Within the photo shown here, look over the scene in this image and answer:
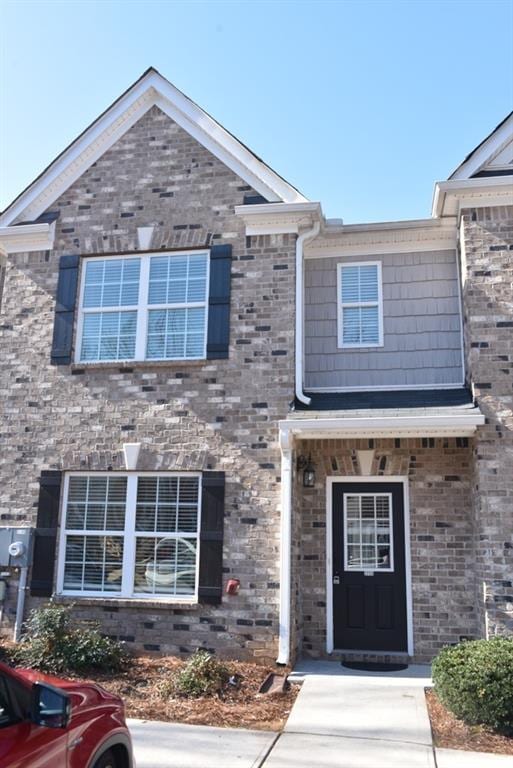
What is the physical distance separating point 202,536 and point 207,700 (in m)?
2.37

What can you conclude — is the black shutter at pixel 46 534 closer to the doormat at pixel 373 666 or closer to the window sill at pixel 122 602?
the window sill at pixel 122 602

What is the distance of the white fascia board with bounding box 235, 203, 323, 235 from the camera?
9.63 meters

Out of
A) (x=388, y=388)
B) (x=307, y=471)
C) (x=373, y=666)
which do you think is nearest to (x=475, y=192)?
(x=388, y=388)

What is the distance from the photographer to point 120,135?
10.7 metres

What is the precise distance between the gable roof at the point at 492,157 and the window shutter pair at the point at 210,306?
3365 millimetres

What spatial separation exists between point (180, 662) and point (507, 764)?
424 cm

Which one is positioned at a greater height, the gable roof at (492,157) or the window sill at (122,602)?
the gable roof at (492,157)

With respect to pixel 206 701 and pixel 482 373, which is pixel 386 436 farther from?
pixel 206 701

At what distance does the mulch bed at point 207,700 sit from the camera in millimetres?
6512

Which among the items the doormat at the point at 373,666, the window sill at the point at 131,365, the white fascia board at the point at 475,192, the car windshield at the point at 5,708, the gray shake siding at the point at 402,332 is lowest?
the doormat at the point at 373,666

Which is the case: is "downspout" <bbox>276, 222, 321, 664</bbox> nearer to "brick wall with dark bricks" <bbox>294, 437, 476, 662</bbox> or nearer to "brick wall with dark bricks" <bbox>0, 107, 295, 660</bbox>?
"brick wall with dark bricks" <bbox>0, 107, 295, 660</bbox>

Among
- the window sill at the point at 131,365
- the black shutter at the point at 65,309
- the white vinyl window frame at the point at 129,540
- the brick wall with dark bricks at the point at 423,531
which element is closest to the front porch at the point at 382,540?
the brick wall with dark bricks at the point at 423,531

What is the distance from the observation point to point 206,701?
22.9 feet

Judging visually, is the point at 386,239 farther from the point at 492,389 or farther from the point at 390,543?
the point at 390,543
